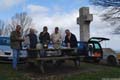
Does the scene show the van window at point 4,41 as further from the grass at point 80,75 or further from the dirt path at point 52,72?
the grass at point 80,75

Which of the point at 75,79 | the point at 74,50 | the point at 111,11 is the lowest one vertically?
the point at 75,79

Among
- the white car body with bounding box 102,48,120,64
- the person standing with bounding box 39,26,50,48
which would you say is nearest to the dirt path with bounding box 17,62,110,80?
the person standing with bounding box 39,26,50,48

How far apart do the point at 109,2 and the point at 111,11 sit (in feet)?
2.91

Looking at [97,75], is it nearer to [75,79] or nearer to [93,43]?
[75,79]

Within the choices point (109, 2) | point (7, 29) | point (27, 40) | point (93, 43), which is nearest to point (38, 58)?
point (27, 40)

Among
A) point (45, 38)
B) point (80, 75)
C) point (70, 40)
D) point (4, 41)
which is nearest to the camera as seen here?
point (80, 75)

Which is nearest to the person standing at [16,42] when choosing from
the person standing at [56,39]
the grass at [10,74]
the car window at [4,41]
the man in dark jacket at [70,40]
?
the grass at [10,74]

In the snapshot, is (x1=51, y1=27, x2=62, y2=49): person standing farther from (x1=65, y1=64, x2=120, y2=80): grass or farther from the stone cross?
the stone cross

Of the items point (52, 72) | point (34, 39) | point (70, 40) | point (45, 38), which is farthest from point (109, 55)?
point (52, 72)

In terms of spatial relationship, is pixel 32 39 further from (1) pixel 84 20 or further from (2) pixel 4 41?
(1) pixel 84 20

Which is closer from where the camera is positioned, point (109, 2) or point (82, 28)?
point (82, 28)

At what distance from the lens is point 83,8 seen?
29.2 metres

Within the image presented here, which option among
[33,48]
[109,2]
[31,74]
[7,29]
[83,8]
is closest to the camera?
[31,74]

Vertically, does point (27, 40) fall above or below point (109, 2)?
below
